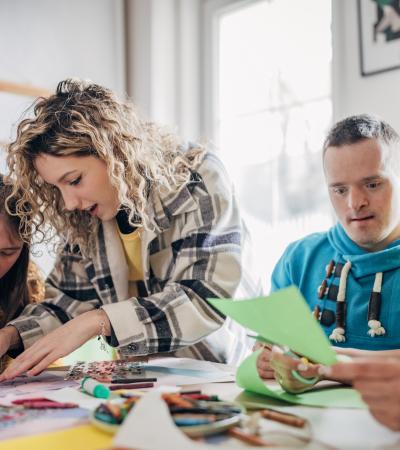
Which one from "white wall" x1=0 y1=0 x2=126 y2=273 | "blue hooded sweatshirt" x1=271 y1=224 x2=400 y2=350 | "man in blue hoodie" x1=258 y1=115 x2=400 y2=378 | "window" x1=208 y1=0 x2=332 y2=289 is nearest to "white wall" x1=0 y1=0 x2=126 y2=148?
"white wall" x1=0 y1=0 x2=126 y2=273

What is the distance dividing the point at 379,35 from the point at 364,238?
776mm

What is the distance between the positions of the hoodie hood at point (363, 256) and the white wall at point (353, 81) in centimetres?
49

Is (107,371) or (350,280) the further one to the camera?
(350,280)

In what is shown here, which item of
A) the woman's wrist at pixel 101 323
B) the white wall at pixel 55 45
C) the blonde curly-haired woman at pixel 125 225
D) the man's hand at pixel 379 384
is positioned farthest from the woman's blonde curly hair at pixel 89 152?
the white wall at pixel 55 45

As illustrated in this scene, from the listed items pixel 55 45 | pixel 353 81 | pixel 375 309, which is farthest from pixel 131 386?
pixel 55 45

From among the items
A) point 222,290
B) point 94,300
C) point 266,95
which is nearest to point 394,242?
point 222,290

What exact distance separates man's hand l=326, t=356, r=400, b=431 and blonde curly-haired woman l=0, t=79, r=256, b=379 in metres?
0.57

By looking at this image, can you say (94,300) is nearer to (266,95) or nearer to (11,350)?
(11,350)

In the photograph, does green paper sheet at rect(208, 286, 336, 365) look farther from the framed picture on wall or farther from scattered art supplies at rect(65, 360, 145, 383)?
the framed picture on wall

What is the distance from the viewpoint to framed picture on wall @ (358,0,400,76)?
1.76m

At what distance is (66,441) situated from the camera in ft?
2.23

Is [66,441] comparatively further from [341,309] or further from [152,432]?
[341,309]

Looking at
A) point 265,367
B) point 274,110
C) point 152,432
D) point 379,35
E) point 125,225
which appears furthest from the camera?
point 274,110

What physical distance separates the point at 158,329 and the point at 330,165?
19.1 inches
